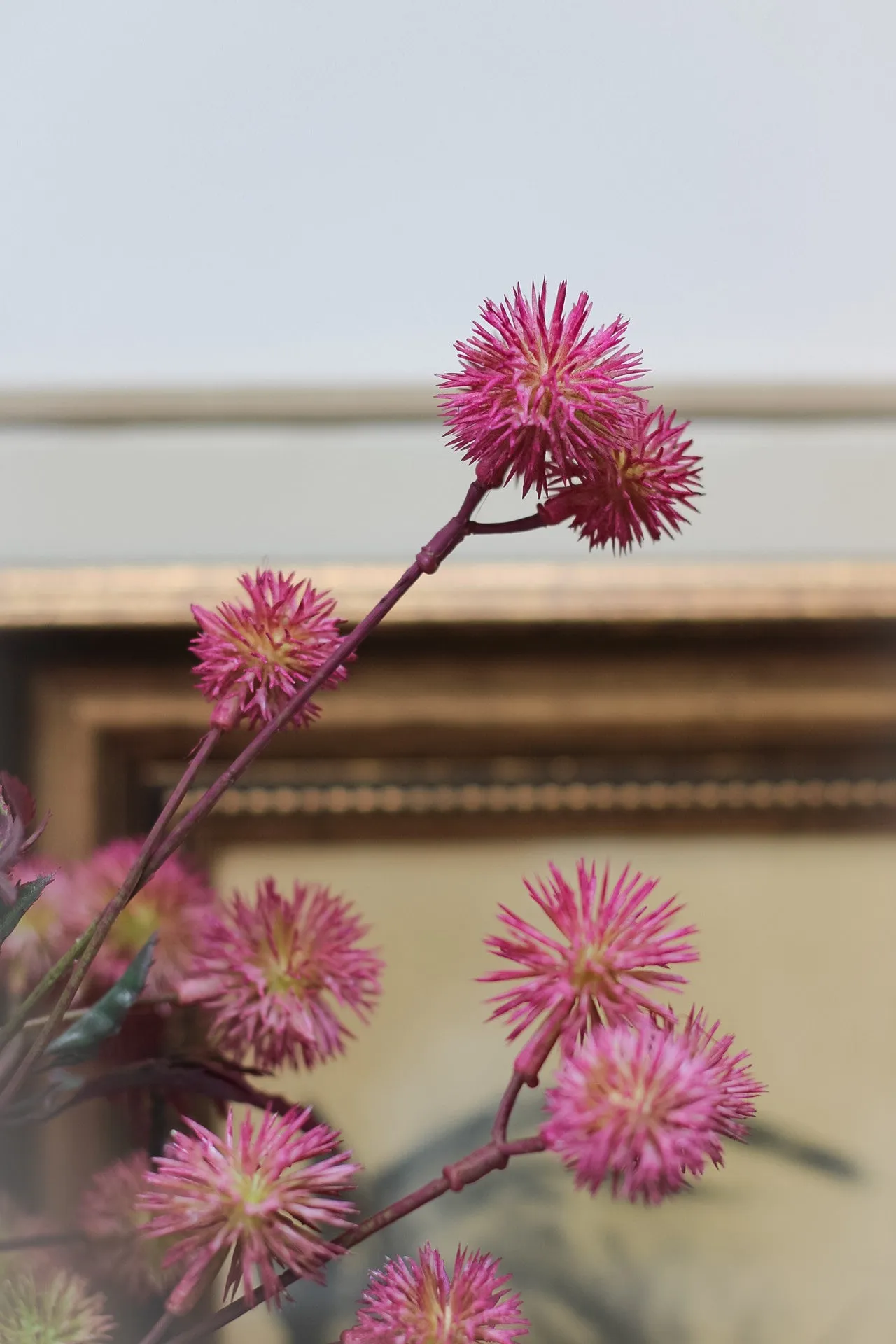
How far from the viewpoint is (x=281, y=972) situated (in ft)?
0.78

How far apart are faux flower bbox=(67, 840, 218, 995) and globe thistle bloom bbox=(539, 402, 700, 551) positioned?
0.53ft

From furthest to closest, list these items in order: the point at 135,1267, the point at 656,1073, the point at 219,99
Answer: the point at 219,99, the point at 135,1267, the point at 656,1073

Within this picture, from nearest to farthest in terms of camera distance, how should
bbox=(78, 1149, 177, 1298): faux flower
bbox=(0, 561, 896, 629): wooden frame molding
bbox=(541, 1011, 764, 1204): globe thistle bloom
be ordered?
bbox=(541, 1011, 764, 1204): globe thistle bloom < bbox=(78, 1149, 177, 1298): faux flower < bbox=(0, 561, 896, 629): wooden frame molding

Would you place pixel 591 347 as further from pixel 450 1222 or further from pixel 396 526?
pixel 450 1222

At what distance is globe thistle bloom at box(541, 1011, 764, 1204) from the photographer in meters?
0.16

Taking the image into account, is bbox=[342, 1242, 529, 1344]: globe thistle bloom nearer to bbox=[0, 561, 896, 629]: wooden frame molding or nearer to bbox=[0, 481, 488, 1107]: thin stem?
bbox=[0, 481, 488, 1107]: thin stem

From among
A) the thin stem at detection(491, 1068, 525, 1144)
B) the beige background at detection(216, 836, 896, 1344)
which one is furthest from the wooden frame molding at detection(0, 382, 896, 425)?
the thin stem at detection(491, 1068, 525, 1144)

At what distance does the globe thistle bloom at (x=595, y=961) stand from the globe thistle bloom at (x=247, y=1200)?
0.14 ft

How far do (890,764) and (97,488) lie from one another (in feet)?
1.03

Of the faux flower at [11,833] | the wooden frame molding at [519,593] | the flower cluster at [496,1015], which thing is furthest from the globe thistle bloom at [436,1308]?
the wooden frame molding at [519,593]

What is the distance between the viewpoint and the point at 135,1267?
267 millimetres

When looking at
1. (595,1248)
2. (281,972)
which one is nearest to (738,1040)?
(595,1248)

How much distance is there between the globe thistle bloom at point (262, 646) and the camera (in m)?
0.20

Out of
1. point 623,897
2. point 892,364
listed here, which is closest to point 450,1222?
point 623,897
